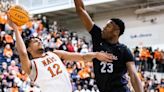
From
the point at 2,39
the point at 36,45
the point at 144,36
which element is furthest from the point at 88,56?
the point at 144,36

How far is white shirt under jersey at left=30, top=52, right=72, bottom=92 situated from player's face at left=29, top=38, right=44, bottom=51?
0.38ft

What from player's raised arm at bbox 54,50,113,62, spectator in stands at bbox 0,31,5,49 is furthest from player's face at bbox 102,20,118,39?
spectator in stands at bbox 0,31,5,49

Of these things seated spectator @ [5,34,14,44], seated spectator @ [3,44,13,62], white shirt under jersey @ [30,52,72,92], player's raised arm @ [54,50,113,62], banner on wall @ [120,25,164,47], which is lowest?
banner on wall @ [120,25,164,47]

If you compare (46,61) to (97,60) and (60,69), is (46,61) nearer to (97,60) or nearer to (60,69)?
(60,69)

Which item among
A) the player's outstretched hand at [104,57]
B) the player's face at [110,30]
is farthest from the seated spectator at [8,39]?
the player's outstretched hand at [104,57]

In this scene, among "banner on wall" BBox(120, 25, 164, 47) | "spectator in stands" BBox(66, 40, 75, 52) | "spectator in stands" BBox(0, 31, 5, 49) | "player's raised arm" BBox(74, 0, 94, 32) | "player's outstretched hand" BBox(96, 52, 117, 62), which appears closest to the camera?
"player's outstretched hand" BBox(96, 52, 117, 62)

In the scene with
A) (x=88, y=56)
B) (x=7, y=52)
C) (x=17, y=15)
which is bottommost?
(x=7, y=52)

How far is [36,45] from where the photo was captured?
13.5 feet

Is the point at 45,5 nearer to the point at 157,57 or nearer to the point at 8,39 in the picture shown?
the point at 157,57

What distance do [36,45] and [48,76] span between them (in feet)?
1.14

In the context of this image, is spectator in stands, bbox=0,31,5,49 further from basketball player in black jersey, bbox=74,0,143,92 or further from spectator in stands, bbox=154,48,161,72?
Result: basketball player in black jersey, bbox=74,0,143,92

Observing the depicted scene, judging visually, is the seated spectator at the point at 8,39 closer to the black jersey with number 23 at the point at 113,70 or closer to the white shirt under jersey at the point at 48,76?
the white shirt under jersey at the point at 48,76

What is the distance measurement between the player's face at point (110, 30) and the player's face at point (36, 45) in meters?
0.65

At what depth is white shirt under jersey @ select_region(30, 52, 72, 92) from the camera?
3.98 meters
